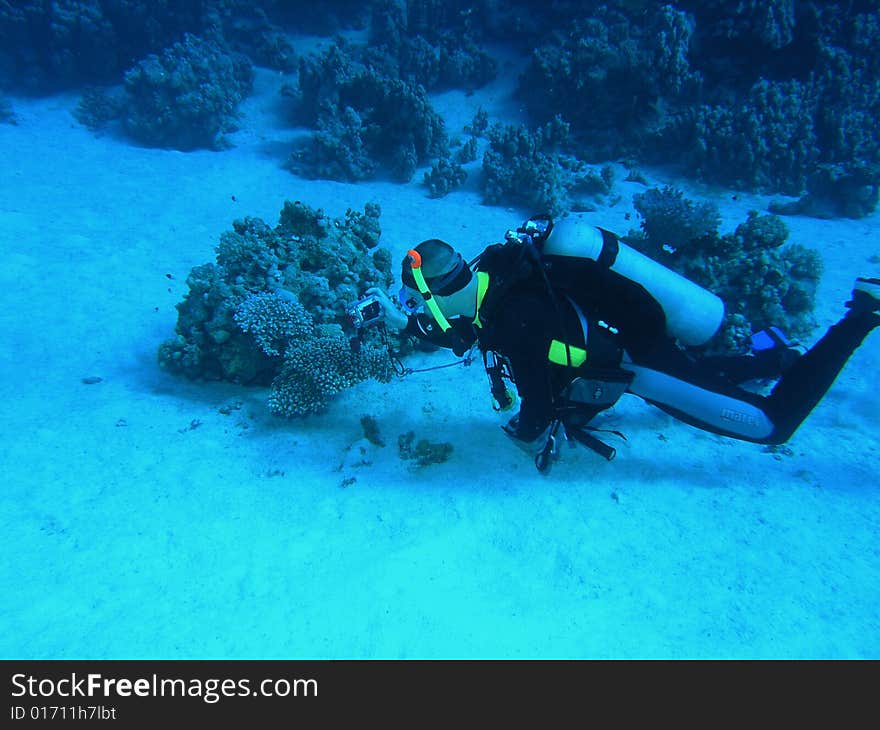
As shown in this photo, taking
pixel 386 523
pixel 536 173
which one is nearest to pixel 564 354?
pixel 386 523

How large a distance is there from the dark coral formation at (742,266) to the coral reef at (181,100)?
1016 centimetres

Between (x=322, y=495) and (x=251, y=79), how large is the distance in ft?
43.6

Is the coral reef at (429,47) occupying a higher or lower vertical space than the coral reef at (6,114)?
higher

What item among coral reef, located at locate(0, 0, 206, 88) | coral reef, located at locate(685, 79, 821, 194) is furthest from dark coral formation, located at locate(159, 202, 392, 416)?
coral reef, located at locate(0, 0, 206, 88)

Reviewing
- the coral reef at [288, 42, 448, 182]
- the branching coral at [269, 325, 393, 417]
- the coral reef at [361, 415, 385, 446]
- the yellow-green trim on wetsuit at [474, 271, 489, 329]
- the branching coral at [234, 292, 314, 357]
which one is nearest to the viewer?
the yellow-green trim on wetsuit at [474, 271, 489, 329]

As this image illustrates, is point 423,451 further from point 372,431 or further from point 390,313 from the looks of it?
point 390,313

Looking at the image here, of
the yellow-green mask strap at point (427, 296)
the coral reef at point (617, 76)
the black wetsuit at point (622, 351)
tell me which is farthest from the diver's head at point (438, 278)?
the coral reef at point (617, 76)

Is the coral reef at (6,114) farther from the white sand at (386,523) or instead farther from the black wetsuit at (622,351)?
the black wetsuit at (622,351)

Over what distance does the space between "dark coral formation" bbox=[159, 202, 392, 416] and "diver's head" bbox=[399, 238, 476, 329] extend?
1465 millimetres

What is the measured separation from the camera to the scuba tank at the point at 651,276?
3346 millimetres

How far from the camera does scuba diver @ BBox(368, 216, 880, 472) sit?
3352mm

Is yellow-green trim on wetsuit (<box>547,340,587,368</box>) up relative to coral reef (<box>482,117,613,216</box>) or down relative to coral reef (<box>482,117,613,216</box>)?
down

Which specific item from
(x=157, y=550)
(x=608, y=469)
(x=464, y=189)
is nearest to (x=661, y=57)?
(x=464, y=189)

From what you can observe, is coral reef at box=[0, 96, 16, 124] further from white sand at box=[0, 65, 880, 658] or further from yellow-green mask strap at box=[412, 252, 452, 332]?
yellow-green mask strap at box=[412, 252, 452, 332]
